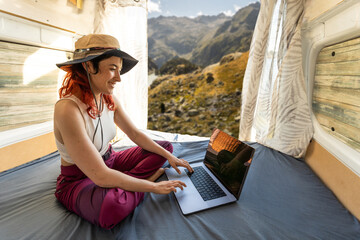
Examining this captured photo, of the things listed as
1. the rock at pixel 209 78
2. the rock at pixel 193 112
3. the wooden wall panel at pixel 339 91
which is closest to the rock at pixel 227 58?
the rock at pixel 209 78

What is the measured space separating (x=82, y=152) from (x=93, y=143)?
19 cm

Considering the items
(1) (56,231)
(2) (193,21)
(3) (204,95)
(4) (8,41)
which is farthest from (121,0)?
(1) (56,231)

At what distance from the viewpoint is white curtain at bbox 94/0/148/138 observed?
208 centimetres

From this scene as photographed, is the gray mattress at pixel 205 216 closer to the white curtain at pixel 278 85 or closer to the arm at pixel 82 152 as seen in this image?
the arm at pixel 82 152

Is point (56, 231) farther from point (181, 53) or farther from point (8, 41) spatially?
point (181, 53)

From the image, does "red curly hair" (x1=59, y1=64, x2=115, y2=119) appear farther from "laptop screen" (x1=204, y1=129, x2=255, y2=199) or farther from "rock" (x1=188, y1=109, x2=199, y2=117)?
"rock" (x1=188, y1=109, x2=199, y2=117)

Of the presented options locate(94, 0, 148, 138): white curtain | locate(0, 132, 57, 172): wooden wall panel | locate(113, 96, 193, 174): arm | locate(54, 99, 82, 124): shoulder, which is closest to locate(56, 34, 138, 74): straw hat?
locate(54, 99, 82, 124): shoulder

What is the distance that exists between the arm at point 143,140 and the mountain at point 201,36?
7.45ft

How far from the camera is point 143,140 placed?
131cm

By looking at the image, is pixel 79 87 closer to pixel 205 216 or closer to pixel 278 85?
pixel 205 216

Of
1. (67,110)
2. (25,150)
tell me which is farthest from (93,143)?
(25,150)

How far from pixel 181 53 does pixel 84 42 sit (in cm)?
261

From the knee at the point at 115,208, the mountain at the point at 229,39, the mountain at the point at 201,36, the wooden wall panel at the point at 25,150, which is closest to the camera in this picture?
the knee at the point at 115,208

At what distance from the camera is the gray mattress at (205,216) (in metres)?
0.83
